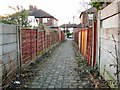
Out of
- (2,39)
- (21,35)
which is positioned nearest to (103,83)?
(2,39)

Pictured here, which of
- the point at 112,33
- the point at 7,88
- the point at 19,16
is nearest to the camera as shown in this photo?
the point at 112,33

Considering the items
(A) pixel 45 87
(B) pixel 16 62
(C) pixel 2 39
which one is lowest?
(A) pixel 45 87

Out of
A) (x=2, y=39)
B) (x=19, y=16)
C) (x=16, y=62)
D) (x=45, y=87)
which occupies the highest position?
(x=19, y=16)

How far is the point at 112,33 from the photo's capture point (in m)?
5.25

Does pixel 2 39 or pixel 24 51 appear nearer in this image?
pixel 2 39

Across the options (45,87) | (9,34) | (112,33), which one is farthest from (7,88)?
(112,33)

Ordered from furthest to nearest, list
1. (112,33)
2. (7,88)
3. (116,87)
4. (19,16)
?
(19,16), (7,88), (112,33), (116,87)

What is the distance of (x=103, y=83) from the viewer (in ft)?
20.0

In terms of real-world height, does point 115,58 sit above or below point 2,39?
below

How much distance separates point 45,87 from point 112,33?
88.0 inches

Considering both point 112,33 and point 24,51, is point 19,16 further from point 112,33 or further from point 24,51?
point 112,33

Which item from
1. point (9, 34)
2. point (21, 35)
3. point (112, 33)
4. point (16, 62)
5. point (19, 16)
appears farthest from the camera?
point (19, 16)

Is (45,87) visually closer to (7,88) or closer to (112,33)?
(7,88)

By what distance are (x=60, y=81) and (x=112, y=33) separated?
7.84 feet
